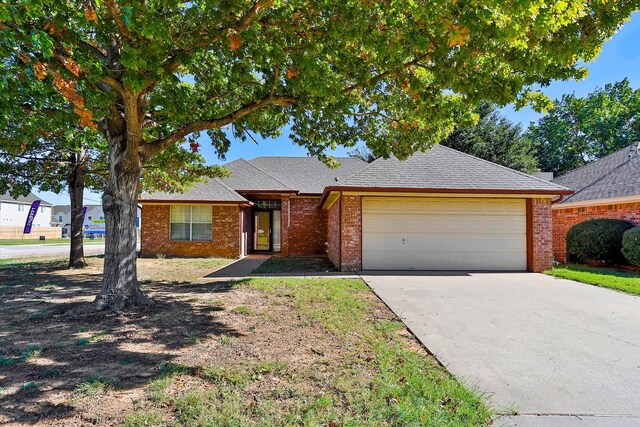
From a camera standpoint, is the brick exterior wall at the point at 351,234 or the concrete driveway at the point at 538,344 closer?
the concrete driveway at the point at 538,344

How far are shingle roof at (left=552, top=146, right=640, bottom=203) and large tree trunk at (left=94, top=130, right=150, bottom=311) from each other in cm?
1521

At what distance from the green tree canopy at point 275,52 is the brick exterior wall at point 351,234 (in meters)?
4.48

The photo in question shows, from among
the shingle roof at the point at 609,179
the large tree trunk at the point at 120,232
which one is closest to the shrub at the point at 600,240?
the shingle roof at the point at 609,179

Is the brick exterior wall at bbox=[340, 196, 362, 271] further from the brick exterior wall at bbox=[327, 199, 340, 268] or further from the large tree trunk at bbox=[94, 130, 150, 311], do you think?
the large tree trunk at bbox=[94, 130, 150, 311]

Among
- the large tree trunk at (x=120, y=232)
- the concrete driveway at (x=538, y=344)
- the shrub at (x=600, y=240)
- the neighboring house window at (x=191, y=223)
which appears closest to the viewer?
the concrete driveway at (x=538, y=344)

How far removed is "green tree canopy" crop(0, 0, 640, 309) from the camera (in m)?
4.19

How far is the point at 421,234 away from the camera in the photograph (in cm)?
1180

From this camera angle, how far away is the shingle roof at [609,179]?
13.2 m

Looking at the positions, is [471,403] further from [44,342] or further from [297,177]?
[297,177]

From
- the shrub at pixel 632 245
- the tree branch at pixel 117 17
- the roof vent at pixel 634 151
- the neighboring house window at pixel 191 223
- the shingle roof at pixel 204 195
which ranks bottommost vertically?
the shrub at pixel 632 245

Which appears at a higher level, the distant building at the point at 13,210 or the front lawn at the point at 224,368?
the distant building at the point at 13,210

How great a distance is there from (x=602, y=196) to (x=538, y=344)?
40.0 ft

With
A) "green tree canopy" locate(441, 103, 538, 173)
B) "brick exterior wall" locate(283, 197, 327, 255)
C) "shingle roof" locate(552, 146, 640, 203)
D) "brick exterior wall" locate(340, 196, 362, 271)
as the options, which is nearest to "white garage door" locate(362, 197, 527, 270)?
"brick exterior wall" locate(340, 196, 362, 271)

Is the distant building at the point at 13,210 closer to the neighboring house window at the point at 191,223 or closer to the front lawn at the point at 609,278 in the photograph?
the neighboring house window at the point at 191,223
